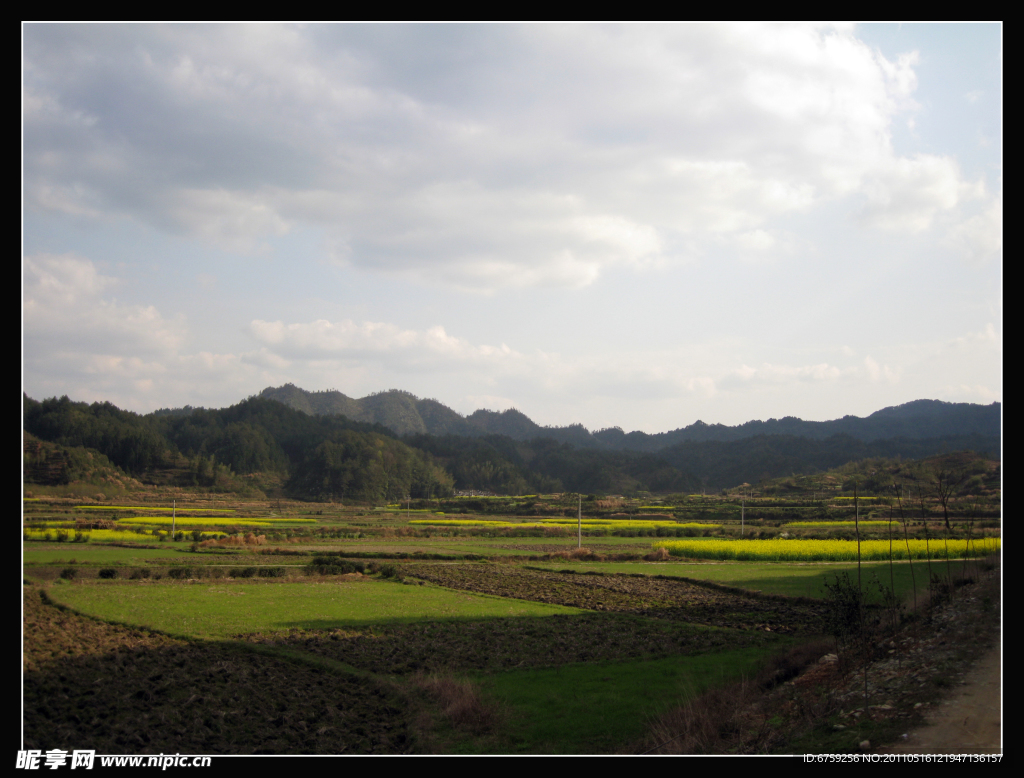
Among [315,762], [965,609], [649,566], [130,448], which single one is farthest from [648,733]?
[130,448]

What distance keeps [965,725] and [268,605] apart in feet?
74.3

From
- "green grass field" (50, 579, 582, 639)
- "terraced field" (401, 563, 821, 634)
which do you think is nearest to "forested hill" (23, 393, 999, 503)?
"green grass field" (50, 579, 582, 639)

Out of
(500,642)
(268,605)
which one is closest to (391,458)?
(268,605)

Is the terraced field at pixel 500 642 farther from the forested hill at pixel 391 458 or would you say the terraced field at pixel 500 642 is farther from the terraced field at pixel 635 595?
the forested hill at pixel 391 458

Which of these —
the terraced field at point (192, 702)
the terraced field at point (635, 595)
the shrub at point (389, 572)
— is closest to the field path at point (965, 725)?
the terraced field at point (192, 702)

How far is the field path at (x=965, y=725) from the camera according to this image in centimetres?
727

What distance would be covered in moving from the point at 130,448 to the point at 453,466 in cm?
7940

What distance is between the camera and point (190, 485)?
97125 millimetres

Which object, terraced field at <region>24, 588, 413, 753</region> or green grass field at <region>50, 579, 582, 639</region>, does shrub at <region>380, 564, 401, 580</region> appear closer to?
green grass field at <region>50, 579, 582, 639</region>

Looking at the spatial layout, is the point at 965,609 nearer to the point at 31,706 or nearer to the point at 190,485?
the point at 31,706

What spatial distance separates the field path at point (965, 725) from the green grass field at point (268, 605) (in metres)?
16.2

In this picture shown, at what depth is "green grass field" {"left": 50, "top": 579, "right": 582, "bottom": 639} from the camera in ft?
65.1

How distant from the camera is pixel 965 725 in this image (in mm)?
7660
